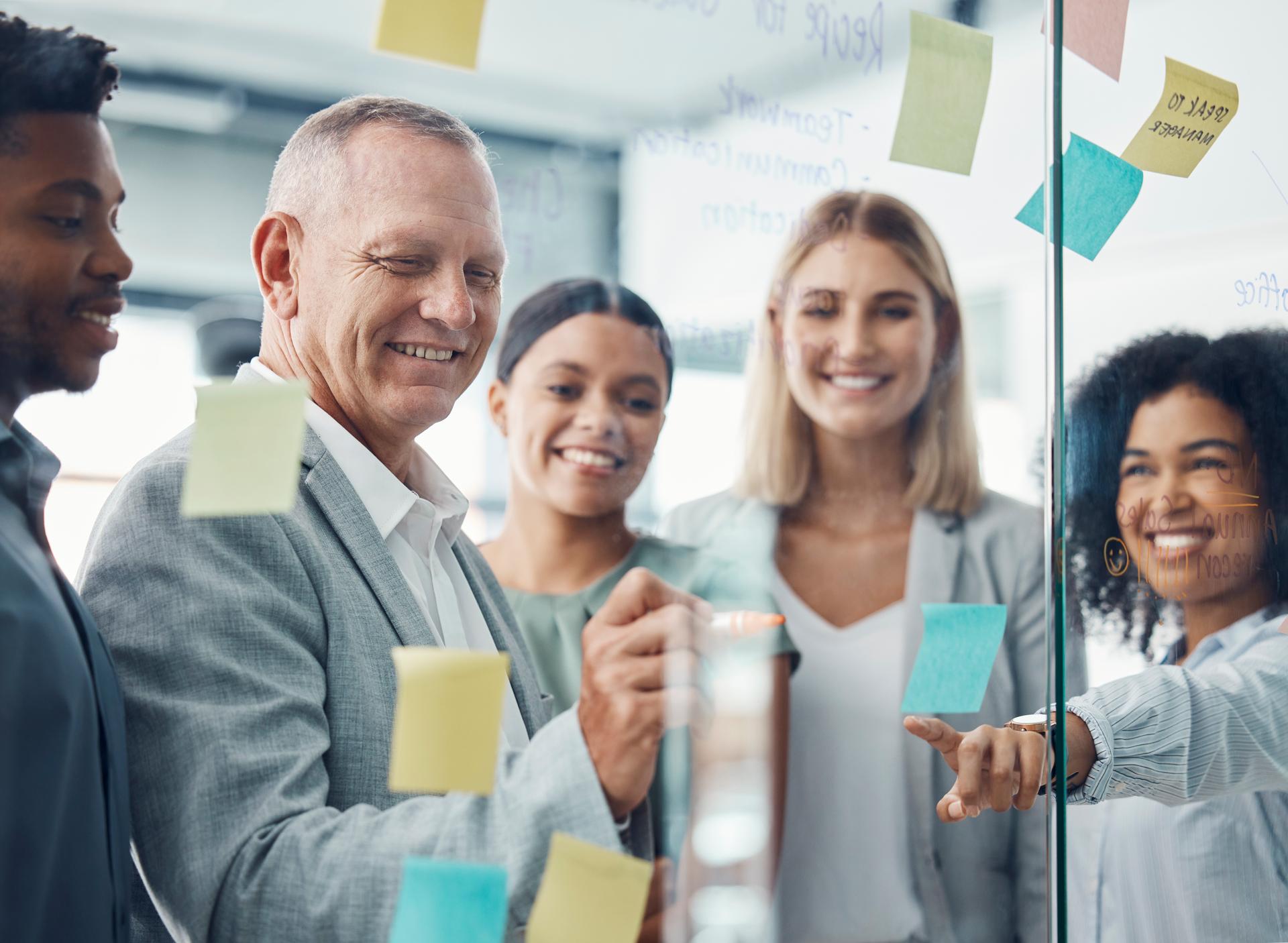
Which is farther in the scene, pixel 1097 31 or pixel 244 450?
pixel 1097 31

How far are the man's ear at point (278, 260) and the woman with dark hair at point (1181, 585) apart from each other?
91 centimetres

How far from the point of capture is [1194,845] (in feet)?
4.47

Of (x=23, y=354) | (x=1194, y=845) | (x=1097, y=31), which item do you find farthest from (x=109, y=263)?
(x=1194, y=845)

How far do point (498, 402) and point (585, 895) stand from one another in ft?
1.53

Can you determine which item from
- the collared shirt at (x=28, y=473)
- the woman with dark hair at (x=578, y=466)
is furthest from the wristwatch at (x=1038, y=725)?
the collared shirt at (x=28, y=473)

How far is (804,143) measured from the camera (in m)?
1.20

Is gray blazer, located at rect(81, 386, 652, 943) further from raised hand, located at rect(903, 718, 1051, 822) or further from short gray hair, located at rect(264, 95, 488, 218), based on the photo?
raised hand, located at rect(903, 718, 1051, 822)

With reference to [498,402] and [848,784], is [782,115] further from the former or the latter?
[848,784]

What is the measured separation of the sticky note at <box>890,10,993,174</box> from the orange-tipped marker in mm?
541

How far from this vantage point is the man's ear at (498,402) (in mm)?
1067

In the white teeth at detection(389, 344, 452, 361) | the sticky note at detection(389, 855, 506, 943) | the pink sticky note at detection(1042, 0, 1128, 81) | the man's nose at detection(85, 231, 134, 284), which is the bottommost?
the sticky note at detection(389, 855, 506, 943)

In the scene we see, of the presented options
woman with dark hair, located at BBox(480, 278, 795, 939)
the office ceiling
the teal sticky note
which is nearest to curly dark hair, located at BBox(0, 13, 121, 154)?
the office ceiling

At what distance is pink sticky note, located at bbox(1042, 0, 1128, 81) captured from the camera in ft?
4.22

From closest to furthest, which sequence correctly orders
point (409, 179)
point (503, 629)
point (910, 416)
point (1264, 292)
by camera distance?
1. point (409, 179)
2. point (503, 629)
3. point (910, 416)
4. point (1264, 292)
